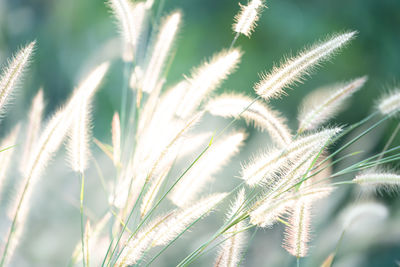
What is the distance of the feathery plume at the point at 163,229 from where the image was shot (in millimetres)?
570

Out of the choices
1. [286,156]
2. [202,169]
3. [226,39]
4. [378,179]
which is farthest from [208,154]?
[226,39]

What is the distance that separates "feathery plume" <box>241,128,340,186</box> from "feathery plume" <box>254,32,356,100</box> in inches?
3.5

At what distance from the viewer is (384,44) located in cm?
179

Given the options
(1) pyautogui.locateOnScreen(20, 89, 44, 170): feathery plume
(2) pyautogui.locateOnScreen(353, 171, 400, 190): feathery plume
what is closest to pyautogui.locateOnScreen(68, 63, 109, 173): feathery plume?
(1) pyautogui.locateOnScreen(20, 89, 44, 170): feathery plume

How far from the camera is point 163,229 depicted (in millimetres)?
→ 587

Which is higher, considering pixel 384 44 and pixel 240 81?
pixel 384 44

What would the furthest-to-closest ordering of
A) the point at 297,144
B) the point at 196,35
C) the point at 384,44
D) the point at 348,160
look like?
the point at 196,35 → the point at 384,44 → the point at 348,160 → the point at 297,144

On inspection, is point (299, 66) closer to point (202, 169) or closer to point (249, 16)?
point (249, 16)

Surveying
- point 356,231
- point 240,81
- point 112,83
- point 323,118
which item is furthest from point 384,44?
point 323,118

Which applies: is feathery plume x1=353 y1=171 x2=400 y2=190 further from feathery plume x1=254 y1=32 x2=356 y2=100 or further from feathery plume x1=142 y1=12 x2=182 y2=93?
feathery plume x1=142 y1=12 x2=182 y2=93

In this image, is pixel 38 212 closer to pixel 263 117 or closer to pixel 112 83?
pixel 112 83

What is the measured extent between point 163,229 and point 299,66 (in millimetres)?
299

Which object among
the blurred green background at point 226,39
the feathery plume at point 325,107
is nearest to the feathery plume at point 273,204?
the feathery plume at point 325,107

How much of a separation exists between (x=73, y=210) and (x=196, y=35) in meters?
0.93
